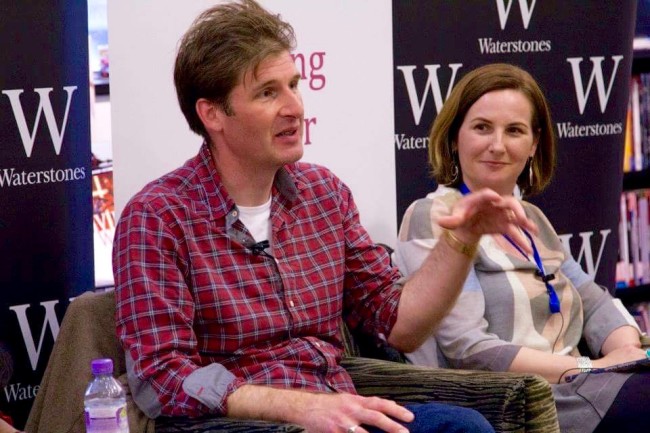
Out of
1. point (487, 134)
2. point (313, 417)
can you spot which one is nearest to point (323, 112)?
point (487, 134)

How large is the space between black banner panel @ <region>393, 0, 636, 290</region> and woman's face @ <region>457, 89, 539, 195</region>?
0.61 metres

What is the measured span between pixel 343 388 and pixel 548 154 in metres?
1.12

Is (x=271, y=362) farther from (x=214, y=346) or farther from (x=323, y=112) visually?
(x=323, y=112)

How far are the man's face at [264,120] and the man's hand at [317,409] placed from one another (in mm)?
536

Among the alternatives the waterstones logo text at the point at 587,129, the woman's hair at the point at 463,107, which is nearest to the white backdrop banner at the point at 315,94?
the woman's hair at the point at 463,107

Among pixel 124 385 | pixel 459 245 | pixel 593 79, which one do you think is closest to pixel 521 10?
pixel 593 79

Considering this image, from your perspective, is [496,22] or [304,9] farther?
[496,22]

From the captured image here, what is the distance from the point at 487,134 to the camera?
10.3ft

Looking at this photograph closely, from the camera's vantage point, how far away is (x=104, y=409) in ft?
7.26

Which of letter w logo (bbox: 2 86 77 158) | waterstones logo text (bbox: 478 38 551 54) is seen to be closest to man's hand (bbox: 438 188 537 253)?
letter w logo (bbox: 2 86 77 158)

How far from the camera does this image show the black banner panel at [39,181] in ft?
9.82

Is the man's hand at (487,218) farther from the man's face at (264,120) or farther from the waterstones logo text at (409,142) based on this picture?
the waterstones logo text at (409,142)

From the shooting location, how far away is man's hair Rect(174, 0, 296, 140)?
247cm

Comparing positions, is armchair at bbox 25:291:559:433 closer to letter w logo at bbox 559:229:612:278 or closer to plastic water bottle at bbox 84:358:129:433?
plastic water bottle at bbox 84:358:129:433
